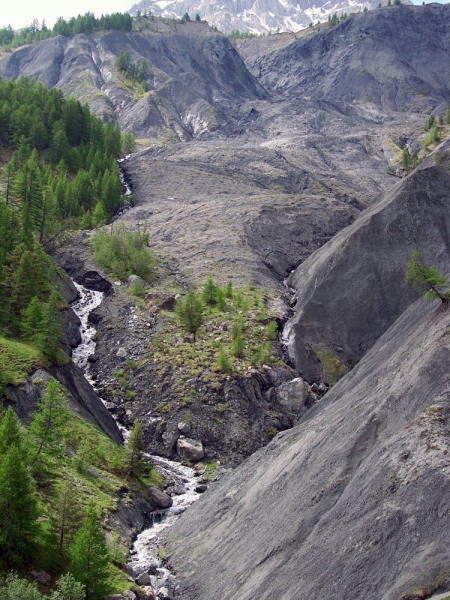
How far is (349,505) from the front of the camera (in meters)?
28.4

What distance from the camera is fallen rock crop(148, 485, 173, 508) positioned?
47094 mm

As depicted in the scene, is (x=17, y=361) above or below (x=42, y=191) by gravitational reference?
below

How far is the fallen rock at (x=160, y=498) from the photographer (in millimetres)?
47094

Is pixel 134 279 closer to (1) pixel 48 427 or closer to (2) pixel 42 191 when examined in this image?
(2) pixel 42 191

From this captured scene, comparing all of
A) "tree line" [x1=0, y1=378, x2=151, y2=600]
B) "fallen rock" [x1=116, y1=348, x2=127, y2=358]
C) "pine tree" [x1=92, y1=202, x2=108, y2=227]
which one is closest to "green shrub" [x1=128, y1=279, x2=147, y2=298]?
"fallen rock" [x1=116, y1=348, x2=127, y2=358]

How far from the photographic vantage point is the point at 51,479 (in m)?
39.8

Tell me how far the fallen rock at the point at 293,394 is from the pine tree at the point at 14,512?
34.8 metres

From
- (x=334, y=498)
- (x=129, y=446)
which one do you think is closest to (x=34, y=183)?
(x=129, y=446)

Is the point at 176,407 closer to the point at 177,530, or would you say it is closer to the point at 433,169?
the point at 177,530

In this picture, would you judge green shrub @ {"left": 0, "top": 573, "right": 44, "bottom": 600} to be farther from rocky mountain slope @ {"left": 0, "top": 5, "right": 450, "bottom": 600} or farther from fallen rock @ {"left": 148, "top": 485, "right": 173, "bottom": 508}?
fallen rock @ {"left": 148, "top": 485, "right": 173, "bottom": 508}

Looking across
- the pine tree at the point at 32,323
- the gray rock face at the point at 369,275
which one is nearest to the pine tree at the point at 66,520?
the pine tree at the point at 32,323

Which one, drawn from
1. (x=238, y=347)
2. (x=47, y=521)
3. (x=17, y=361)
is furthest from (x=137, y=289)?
(x=47, y=521)

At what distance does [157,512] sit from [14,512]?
56.7 feet

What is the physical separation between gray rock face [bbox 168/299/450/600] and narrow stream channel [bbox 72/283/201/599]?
1123mm
